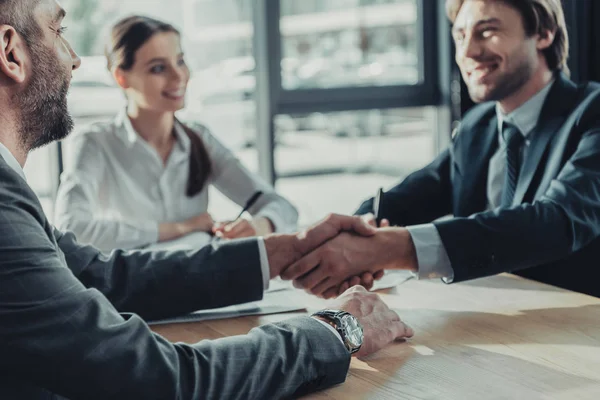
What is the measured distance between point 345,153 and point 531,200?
2.86 m

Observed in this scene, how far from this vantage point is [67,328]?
1.02 metres

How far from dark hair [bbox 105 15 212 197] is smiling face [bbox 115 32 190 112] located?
2 centimetres

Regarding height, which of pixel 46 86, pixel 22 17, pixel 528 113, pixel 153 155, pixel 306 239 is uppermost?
pixel 22 17

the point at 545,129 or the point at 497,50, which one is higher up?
the point at 497,50

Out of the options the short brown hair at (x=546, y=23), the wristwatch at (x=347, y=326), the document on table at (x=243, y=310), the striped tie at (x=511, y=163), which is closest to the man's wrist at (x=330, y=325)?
the wristwatch at (x=347, y=326)

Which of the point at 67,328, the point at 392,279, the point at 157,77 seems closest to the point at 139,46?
the point at 157,77

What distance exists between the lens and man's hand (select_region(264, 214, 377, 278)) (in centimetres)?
182

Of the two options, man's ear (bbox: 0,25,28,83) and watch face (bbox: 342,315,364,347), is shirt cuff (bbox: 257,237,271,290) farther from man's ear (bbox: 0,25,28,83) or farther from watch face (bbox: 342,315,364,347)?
man's ear (bbox: 0,25,28,83)

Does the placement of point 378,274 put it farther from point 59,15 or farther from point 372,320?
point 59,15

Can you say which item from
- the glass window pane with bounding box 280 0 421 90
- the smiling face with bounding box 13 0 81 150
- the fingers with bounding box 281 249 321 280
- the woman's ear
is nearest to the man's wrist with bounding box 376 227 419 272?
the fingers with bounding box 281 249 321 280

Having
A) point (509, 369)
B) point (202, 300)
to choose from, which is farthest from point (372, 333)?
point (202, 300)

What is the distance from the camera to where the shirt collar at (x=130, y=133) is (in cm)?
296

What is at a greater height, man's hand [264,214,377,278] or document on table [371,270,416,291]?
man's hand [264,214,377,278]

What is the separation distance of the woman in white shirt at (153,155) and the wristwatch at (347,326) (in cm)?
151
